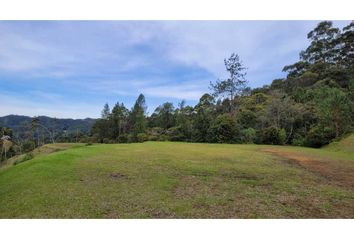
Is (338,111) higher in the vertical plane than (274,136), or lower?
higher

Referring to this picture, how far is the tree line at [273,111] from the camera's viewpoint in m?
19.3

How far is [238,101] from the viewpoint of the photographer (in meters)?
32.0

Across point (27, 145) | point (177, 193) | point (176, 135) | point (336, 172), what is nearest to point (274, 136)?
point (176, 135)

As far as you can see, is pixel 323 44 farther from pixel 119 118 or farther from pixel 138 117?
pixel 119 118

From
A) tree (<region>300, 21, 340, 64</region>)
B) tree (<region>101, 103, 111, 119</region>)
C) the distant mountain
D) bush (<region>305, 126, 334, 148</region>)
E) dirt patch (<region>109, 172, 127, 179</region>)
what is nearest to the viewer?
dirt patch (<region>109, 172, 127, 179</region>)

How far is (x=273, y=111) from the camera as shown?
85.1ft

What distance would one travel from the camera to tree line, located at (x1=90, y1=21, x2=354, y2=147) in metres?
19.3

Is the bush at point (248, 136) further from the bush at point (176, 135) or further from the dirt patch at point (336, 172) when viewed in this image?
the dirt patch at point (336, 172)

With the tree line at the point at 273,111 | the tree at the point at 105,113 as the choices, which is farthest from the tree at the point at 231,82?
the tree at the point at 105,113

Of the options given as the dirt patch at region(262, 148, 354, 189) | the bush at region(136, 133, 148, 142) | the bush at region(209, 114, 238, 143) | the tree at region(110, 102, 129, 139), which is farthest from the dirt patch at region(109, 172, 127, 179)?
the tree at region(110, 102, 129, 139)

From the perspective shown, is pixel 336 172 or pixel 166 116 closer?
pixel 336 172

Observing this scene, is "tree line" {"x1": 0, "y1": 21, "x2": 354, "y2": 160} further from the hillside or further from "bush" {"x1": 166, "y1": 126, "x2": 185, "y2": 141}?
the hillside
